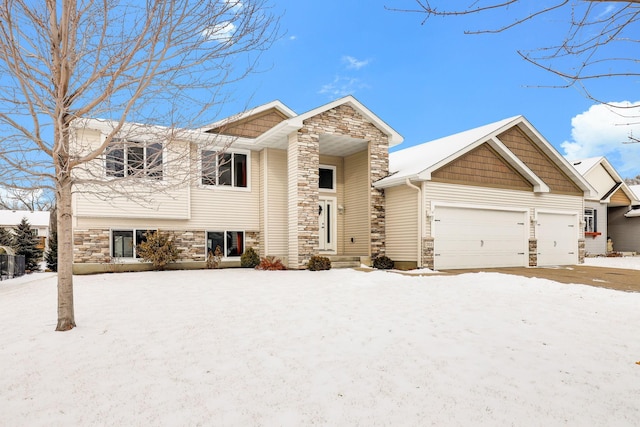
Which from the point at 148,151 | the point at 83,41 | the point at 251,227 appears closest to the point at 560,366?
the point at 83,41

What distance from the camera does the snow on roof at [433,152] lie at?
13.6 m

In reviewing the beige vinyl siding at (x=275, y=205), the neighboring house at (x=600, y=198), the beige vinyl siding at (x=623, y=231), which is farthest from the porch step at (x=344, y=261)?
the beige vinyl siding at (x=623, y=231)

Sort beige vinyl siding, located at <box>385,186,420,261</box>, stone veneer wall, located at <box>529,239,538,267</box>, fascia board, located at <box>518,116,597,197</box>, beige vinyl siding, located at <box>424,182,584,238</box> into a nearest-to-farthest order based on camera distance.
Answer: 1. beige vinyl siding, located at <box>424,182,584,238</box>
2. beige vinyl siding, located at <box>385,186,420,261</box>
3. stone veneer wall, located at <box>529,239,538,267</box>
4. fascia board, located at <box>518,116,597,197</box>

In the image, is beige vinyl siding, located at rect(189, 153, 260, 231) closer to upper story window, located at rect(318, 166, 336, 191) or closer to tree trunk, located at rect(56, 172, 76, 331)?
upper story window, located at rect(318, 166, 336, 191)

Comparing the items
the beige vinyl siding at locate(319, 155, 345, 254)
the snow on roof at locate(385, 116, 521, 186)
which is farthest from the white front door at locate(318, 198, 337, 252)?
the snow on roof at locate(385, 116, 521, 186)

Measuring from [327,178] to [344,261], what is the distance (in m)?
3.87

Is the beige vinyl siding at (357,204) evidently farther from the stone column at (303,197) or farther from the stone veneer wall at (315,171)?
the stone column at (303,197)

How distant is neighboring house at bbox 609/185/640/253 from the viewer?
79.8 ft

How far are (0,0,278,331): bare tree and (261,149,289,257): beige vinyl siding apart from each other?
8.83 m

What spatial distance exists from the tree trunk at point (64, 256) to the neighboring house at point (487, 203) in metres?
9.89

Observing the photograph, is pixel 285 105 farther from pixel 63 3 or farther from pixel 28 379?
pixel 28 379

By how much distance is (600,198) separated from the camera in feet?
75.9

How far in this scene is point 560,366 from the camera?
13.2 feet

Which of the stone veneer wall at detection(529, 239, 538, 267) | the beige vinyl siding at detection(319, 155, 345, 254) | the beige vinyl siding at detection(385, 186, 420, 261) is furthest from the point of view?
the beige vinyl siding at detection(319, 155, 345, 254)
